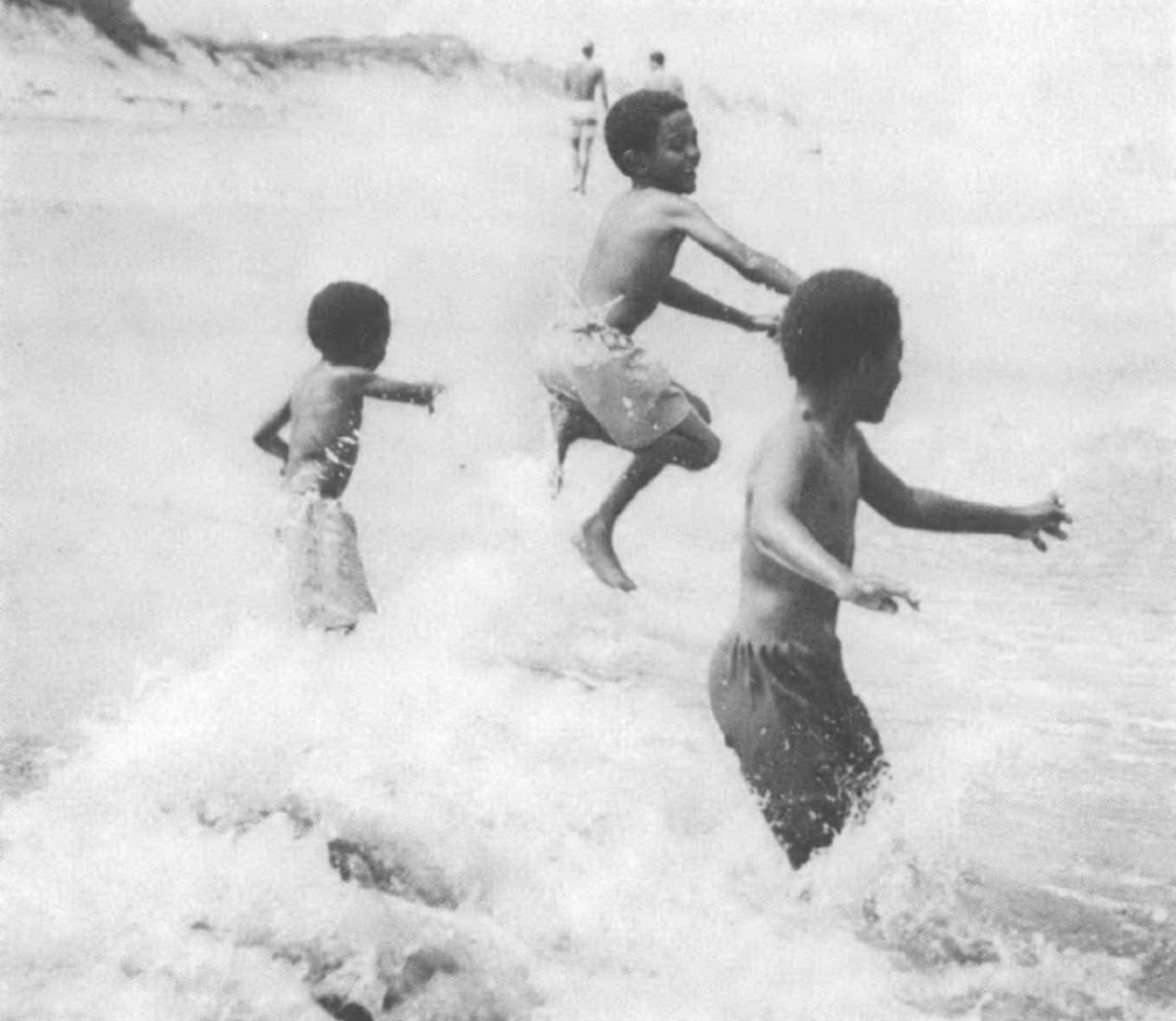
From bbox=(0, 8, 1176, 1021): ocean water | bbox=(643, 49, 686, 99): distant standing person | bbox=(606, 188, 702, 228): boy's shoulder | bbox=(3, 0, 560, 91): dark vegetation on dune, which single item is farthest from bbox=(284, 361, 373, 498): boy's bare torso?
bbox=(3, 0, 560, 91): dark vegetation on dune

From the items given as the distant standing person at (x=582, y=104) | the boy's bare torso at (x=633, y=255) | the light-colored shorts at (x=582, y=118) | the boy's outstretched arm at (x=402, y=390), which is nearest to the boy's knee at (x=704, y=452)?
the boy's bare torso at (x=633, y=255)

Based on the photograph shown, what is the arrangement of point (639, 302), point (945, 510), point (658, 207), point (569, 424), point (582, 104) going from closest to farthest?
point (945, 510)
point (658, 207)
point (639, 302)
point (569, 424)
point (582, 104)

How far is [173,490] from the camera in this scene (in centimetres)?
725

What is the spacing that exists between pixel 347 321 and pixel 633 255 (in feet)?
2.58

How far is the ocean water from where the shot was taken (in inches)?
128

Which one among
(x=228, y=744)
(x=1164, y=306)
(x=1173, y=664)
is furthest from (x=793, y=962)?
(x=1164, y=306)

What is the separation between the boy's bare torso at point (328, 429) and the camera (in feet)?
14.3

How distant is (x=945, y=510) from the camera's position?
10.5 feet

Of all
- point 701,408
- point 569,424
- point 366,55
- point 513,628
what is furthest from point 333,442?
point 366,55

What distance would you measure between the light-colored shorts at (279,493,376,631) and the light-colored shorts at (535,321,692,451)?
29.7 inches

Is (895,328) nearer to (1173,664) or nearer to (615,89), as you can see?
(1173,664)

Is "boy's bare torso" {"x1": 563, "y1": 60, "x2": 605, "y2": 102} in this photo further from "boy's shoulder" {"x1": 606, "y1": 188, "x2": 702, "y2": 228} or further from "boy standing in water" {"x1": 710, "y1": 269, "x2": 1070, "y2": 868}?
"boy standing in water" {"x1": 710, "y1": 269, "x2": 1070, "y2": 868}

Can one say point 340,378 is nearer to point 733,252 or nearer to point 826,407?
point 733,252

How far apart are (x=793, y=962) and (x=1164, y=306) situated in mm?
7966
